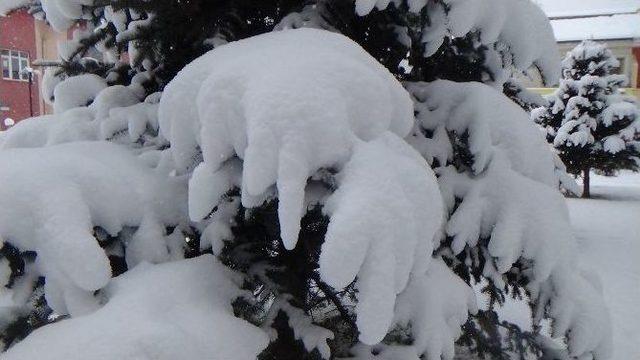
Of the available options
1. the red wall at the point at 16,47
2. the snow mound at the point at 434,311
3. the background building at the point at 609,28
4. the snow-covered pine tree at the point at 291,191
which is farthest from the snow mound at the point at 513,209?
the red wall at the point at 16,47

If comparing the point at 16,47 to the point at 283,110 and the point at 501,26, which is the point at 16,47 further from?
the point at 283,110

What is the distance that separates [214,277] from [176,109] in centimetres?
69

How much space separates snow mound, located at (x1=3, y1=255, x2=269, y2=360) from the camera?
166cm

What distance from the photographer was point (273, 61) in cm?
193

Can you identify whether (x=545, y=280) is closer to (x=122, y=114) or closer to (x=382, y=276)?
(x=382, y=276)

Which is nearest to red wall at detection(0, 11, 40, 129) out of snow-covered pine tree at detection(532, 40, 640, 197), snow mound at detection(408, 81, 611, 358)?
snow-covered pine tree at detection(532, 40, 640, 197)

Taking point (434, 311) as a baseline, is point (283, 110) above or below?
above

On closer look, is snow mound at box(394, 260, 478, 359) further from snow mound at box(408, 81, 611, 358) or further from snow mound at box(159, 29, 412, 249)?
snow mound at box(159, 29, 412, 249)

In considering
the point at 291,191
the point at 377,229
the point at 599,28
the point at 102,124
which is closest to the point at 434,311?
the point at 377,229

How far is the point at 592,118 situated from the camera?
49.3 ft

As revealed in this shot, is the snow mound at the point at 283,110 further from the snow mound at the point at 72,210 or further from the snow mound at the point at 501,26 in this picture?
the snow mound at the point at 501,26

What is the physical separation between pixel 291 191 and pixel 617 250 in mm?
9221

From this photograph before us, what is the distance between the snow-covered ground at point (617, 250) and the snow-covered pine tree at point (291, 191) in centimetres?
98

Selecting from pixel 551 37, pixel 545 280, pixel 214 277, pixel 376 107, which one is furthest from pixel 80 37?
pixel 545 280
